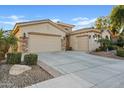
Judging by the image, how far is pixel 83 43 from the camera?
19.5 meters

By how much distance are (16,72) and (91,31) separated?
13318mm

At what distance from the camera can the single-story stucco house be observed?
50.4 feet

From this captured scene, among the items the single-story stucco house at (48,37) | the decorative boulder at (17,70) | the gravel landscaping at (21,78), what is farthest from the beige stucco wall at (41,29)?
the gravel landscaping at (21,78)

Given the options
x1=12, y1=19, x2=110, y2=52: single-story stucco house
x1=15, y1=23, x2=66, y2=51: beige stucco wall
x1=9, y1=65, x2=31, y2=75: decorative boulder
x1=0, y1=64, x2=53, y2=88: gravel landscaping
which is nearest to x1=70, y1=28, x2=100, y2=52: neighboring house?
x1=12, y1=19, x2=110, y2=52: single-story stucco house

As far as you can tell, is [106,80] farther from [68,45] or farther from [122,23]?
[122,23]

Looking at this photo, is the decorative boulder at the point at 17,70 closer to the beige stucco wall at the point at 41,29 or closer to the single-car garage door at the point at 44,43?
the single-car garage door at the point at 44,43

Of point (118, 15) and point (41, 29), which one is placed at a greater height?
point (118, 15)

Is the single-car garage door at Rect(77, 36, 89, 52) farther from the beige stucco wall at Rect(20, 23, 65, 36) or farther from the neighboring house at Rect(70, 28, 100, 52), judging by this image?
the beige stucco wall at Rect(20, 23, 65, 36)

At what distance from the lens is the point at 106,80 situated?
21.5 feet

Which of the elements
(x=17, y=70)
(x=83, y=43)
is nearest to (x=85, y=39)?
(x=83, y=43)

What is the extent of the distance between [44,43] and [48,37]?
94cm

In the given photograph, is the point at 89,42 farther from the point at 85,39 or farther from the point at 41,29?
the point at 41,29

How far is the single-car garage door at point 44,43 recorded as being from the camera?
51.2 ft
